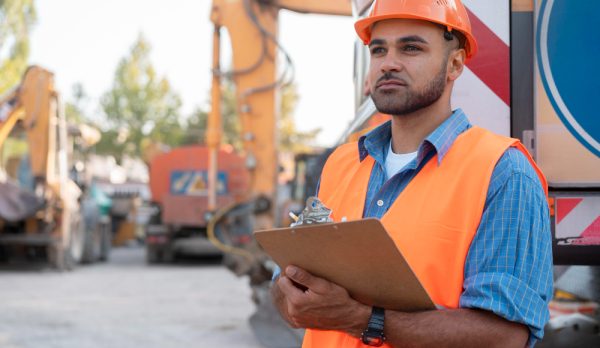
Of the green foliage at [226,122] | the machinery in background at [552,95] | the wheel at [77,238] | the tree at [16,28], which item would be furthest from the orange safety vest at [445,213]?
the green foliage at [226,122]

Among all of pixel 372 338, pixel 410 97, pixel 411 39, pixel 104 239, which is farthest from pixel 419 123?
pixel 104 239

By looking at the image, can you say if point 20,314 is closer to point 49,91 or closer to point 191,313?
point 191,313

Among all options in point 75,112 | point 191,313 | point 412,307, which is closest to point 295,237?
point 412,307

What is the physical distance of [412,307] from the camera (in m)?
1.77

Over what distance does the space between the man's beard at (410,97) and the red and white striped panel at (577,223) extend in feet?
3.15

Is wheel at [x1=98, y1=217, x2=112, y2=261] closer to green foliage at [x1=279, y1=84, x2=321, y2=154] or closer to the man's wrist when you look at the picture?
the man's wrist

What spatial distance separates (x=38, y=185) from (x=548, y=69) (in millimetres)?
13411

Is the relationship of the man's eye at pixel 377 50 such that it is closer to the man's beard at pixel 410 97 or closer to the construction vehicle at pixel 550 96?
the man's beard at pixel 410 97

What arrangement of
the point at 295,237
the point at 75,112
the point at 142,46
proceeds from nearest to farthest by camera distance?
the point at 295,237 < the point at 142,46 < the point at 75,112

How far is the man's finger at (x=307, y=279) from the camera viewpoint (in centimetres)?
177

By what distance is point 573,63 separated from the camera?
268 cm

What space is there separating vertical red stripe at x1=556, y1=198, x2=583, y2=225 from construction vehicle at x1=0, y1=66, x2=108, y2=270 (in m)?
12.8

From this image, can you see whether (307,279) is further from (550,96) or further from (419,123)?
(550,96)

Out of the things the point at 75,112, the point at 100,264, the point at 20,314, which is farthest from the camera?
the point at 75,112
